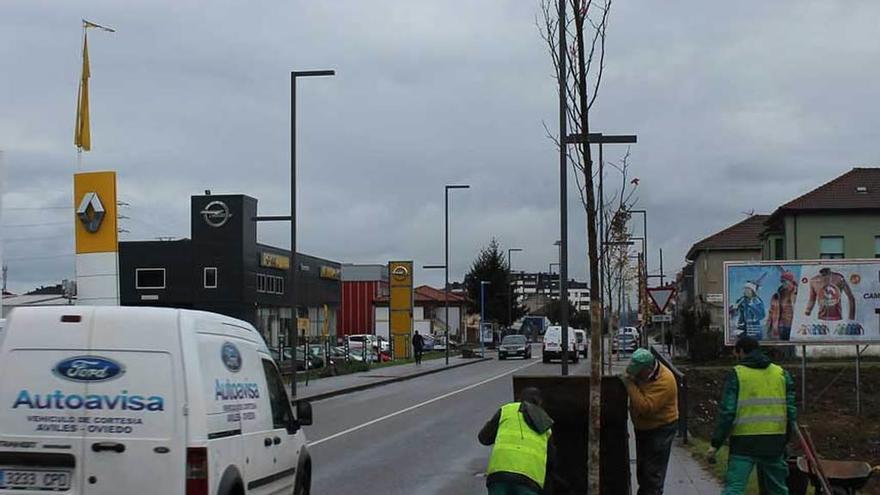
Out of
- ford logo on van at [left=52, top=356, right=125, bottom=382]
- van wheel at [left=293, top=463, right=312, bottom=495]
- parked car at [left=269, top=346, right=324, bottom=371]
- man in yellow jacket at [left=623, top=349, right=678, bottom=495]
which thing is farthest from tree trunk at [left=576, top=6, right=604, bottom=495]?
parked car at [left=269, top=346, right=324, bottom=371]

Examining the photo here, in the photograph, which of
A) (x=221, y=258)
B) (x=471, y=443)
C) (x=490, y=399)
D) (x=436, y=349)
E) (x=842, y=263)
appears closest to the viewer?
(x=471, y=443)

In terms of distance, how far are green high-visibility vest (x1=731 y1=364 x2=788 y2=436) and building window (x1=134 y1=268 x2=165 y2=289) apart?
62.9 metres

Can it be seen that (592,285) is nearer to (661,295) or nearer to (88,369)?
(88,369)

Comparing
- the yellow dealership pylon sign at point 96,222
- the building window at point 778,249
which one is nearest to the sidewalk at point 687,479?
the yellow dealership pylon sign at point 96,222

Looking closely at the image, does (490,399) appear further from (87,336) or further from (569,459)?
(87,336)

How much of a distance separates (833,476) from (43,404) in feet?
21.6

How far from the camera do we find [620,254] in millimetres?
37844

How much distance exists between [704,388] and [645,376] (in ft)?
72.4

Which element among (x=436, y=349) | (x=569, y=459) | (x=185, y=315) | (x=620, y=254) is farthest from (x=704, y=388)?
(x=436, y=349)

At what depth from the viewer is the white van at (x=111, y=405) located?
732 centimetres

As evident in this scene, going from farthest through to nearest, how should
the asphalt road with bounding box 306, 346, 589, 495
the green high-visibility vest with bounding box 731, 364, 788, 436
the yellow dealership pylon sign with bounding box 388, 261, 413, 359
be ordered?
the yellow dealership pylon sign with bounding box 388, 261, 413, 359 < the asphalt road with bounding box 306, 346, 589, 495 < the green high-visibility vest with bounding box 731, 364, 788, 436

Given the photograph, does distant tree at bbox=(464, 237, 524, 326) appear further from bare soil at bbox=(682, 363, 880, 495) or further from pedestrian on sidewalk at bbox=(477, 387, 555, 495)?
pedestrian on sidewalk at bbox=(477, 387, 555, 495)

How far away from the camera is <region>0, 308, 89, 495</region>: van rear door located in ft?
24.4

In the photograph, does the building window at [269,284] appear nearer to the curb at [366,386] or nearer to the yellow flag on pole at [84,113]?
the curb at [366,386]
